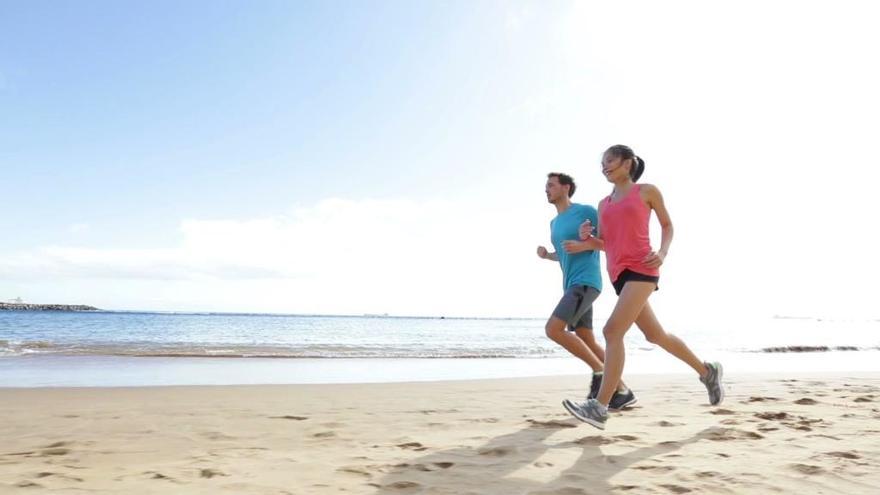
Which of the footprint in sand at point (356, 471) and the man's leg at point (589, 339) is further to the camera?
the man's leg at point (589, 339)

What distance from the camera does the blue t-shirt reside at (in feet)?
15.8

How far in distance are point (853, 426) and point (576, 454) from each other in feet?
7.41

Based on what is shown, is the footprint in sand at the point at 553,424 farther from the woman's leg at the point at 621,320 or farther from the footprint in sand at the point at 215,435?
the footprint in sand at the point at 215,435

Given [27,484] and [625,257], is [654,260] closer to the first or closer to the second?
[625,257]

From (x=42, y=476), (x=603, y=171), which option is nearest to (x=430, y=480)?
(x=42, y=476)

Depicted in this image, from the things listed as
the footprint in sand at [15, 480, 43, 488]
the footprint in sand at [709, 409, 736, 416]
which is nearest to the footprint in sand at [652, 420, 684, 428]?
the footprint in sand at [709, 409, 736, 416]

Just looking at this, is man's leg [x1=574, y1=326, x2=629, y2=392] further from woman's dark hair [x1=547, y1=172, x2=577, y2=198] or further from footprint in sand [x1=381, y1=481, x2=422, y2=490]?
footprint in sand [x1=381, y1=481, x2=422, y2=490]

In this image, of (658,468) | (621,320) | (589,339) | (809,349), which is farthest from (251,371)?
(809,349)

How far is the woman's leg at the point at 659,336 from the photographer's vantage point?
13.9 feet

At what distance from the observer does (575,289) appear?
481cm

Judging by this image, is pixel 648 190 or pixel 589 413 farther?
pixel 648 190

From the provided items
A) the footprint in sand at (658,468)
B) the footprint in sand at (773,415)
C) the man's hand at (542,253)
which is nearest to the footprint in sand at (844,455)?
the footprint in sand at (658,468)

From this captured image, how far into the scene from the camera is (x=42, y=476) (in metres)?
2.93

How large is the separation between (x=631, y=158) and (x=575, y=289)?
3.71 feet
